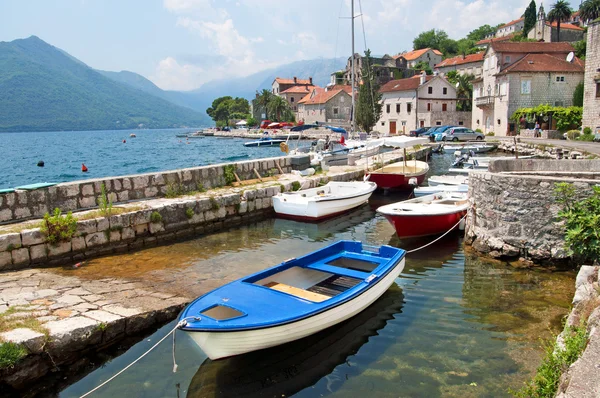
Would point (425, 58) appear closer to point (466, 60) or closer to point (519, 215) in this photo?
point (466, 60)

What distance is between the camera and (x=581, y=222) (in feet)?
27.6

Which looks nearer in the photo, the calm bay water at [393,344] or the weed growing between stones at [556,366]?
the weed growing between stones at [556,366]

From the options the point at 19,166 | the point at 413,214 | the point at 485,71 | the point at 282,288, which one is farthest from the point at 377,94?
the point at 282,288

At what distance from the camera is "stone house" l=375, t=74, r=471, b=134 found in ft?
194

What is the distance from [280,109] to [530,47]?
54365mm

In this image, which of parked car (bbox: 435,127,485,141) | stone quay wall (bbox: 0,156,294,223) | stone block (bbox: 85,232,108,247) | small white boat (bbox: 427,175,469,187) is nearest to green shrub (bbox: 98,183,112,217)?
stone quay wall (bbox: 0,156,294,223)

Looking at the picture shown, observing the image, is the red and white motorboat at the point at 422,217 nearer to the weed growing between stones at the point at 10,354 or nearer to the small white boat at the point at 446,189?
the small white boat at the point at 446,189

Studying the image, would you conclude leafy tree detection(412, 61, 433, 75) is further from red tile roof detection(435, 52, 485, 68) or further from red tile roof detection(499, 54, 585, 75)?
red tile roof detection(499, 54, 585, 75)

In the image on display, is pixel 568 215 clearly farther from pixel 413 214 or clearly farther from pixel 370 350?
pixel 370 350

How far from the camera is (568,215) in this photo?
8531 millimetres

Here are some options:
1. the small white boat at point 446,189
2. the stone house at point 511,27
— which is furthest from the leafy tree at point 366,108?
the stone house at point 511,27

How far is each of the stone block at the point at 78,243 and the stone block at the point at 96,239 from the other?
96 mm

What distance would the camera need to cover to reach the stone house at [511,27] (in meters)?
104

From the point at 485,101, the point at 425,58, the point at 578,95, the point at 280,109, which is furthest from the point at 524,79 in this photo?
the point at 280,109
